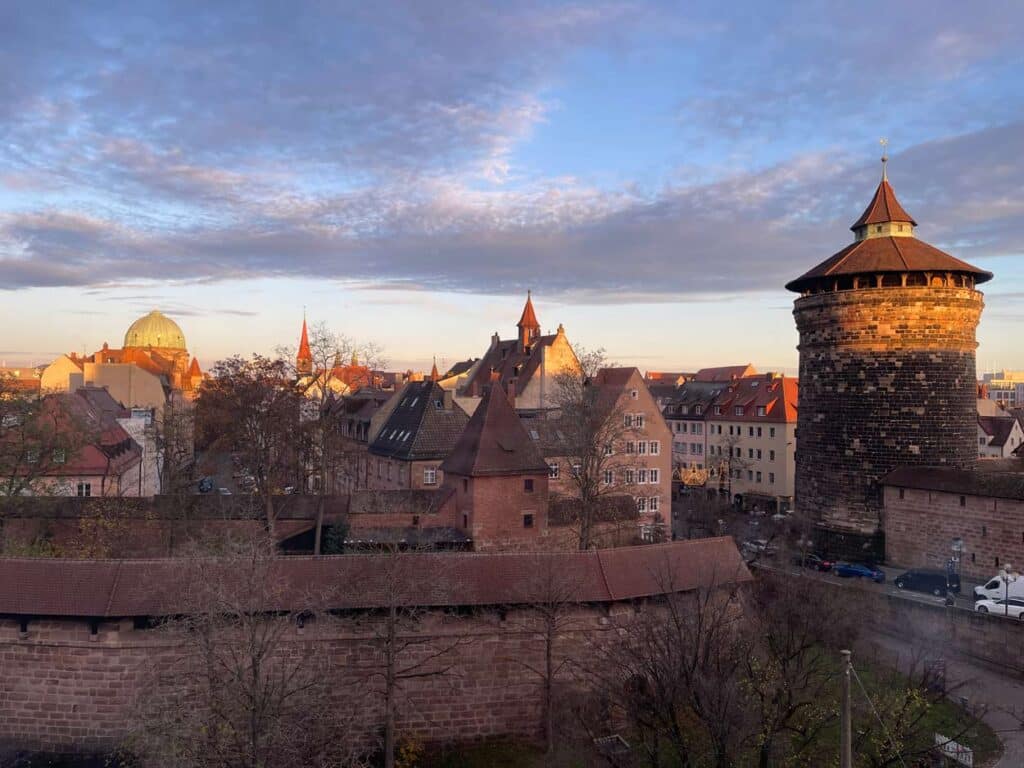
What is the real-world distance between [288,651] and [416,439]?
71.2ft

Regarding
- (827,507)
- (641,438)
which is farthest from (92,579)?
(641,438)

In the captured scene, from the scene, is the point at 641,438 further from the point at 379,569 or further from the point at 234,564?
the point at 234,564

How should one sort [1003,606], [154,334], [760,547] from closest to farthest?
[1003,606], [760,547], [154,334]

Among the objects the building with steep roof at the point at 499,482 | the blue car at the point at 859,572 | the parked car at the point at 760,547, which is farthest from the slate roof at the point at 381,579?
the parked car at the point at 760,547

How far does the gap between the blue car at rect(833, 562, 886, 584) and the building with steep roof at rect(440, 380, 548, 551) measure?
11.0 metres

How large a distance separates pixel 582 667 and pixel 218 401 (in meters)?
19.8

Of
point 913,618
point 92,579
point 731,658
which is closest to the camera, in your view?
point 731,658

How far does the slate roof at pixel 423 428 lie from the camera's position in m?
39.5

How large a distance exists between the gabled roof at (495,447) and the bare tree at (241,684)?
39.7 feet

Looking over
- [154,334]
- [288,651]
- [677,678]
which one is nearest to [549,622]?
[677,678]

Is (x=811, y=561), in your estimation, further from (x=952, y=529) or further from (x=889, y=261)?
(x=889, y=261)

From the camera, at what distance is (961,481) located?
96.0 feet

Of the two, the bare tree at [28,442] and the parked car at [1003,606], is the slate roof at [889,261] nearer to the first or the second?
the parked car at [1003,606]

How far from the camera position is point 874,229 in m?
34.2
